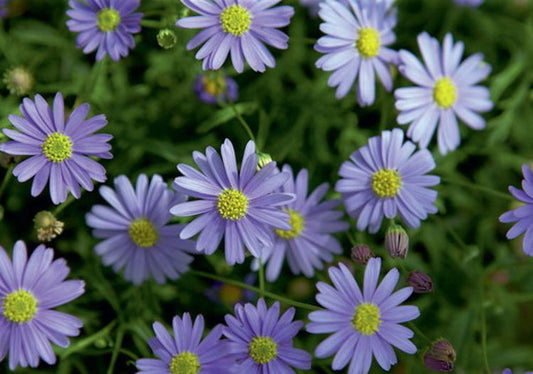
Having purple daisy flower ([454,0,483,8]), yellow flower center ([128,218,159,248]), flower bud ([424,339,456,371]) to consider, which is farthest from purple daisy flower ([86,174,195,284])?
purple daisy flower ([454,0,483,8])

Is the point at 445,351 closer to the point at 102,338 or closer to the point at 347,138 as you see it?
the point at 347,138

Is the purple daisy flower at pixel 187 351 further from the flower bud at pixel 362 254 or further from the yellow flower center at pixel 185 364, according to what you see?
the flower bud at pixel 362 254

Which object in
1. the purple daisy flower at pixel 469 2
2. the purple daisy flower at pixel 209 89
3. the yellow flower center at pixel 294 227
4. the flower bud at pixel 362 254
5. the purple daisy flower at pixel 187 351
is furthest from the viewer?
the purple daisy flower at pixel 469 2

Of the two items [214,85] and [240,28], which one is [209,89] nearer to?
[214,85]

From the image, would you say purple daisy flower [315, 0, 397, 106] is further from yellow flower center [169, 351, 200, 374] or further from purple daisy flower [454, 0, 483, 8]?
yellow flower center [169, 351, 200, 374]

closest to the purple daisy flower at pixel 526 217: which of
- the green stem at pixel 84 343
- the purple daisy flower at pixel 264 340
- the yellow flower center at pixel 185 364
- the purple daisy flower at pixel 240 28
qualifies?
the purple daisy flower at pixel 264 340

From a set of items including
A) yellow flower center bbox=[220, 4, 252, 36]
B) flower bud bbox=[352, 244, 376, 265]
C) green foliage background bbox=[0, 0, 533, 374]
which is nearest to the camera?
flower bud bbox=[352, 244, 376, 265]
